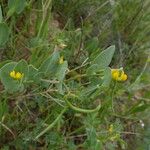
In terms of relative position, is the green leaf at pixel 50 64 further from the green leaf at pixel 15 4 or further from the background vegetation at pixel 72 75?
the green leaf at pixel 15 4

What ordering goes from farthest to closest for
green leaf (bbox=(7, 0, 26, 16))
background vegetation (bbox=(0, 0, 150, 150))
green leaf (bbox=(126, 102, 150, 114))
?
green leaf (bbox=(126, 102, 150, 114))
green leaf (bbox=(7, 0, 26, 16))
background vegetation (bbox=(0, 0, 150, 150))

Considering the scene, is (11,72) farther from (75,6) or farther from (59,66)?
(75,6)

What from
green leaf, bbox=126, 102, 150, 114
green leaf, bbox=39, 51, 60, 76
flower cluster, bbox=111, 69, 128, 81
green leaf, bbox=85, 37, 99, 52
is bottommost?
green leaf, bbox=126, 102, 150, 114

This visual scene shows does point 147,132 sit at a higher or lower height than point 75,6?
lower

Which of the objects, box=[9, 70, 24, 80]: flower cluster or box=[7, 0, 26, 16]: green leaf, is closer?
box=[9, 70, 24, 80]: flower cluster

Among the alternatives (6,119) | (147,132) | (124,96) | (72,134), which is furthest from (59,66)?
(124,96)

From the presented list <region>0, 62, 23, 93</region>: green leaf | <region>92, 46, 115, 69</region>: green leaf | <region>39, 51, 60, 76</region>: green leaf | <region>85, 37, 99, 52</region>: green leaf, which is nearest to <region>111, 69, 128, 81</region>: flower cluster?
<region>92, 46, 115, 69</region>: green leaf

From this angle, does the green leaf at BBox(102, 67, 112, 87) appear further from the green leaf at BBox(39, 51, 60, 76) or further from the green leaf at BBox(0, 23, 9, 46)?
the green leaf at BBox(0, 23, 9, 46)
